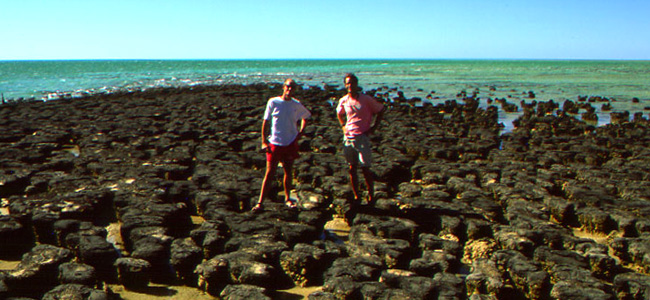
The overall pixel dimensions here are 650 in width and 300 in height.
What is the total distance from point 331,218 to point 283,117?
1636 mm

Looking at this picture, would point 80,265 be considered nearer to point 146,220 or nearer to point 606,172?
point 146,220

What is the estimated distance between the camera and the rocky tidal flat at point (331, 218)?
4.83m

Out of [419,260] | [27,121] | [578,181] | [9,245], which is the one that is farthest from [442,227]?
[27,121]

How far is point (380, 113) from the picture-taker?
6.85 meters

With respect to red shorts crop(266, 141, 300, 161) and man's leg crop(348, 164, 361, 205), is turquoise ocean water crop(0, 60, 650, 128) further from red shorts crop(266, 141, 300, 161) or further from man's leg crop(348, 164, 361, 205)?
red shorts crop(266, 141, 300, 161)

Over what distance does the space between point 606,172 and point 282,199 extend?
5899mm

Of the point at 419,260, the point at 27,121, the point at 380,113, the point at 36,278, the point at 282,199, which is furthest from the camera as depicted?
the point at 27,121

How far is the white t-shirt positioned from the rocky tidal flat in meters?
0.97

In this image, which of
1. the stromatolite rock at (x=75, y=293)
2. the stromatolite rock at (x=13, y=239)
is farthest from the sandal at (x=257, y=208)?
the stromatolite rock at (x=13, y=239)

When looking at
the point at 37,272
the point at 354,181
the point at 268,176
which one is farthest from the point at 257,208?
the point at 37,272

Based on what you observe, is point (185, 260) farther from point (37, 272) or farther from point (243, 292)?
point (37, 272)

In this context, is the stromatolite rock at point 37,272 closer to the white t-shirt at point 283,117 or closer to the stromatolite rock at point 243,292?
the stromatolite rock at point 243,292

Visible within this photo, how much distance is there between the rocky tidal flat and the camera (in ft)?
15.8

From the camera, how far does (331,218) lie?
7137 millimetres
